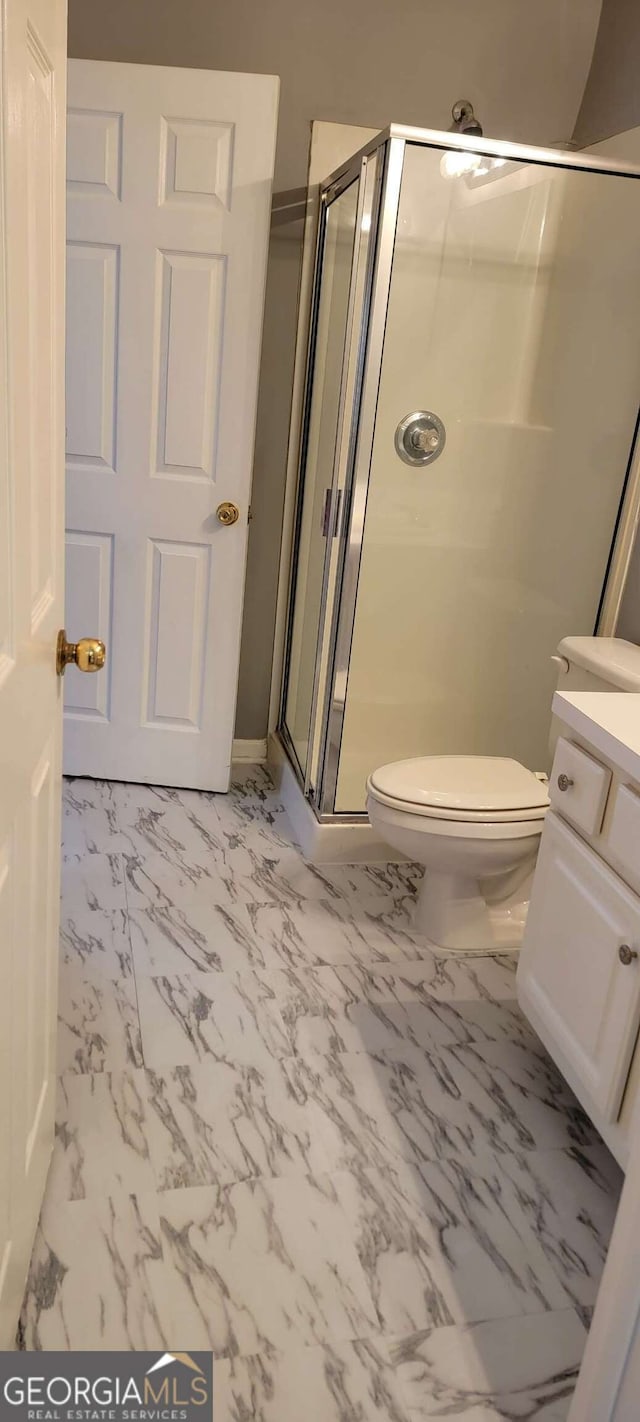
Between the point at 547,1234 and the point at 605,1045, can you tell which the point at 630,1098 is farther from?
the point at 547,1234

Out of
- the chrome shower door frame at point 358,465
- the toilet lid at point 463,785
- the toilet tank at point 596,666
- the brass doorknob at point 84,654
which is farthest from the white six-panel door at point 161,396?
the brass doorknob at point 84,654

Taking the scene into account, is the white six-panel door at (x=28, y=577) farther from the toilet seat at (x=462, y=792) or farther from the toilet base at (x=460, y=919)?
the toilet base at (x=460, y=919)

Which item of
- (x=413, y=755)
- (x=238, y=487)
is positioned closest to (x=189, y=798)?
(x=413, y=755)

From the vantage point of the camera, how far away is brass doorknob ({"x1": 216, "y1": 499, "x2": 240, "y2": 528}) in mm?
2906

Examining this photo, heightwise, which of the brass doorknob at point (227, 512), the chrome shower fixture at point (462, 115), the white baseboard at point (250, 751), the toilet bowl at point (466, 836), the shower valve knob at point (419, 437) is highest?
the chrome shower fixture at point (462, 115)

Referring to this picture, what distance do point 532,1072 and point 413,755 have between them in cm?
120

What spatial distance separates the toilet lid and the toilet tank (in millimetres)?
129

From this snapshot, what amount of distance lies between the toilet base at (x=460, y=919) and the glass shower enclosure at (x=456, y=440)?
0.44m

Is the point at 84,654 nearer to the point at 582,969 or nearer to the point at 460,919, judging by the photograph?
the point at 582,969

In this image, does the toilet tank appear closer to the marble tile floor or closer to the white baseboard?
the marble tile floor

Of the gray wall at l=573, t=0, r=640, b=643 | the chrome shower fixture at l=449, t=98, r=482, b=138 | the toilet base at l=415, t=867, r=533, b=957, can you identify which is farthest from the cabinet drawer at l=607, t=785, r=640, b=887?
the chrome shower fixture at l=449, t=98, r=482, b=138

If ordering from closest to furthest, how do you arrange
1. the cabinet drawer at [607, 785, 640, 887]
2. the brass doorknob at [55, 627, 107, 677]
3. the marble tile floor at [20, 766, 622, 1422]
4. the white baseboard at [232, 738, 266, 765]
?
the brass doorknob at [55, 627, 107, 677] → the marble tile floor at [20, 766, 622, 1422] → the cabinet drawer at [607, 785, 640, 887] → the white baseboard at [232, 738, 266, 765]

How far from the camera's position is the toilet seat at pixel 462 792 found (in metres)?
2.27

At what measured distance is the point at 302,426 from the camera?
3109 millimetres
